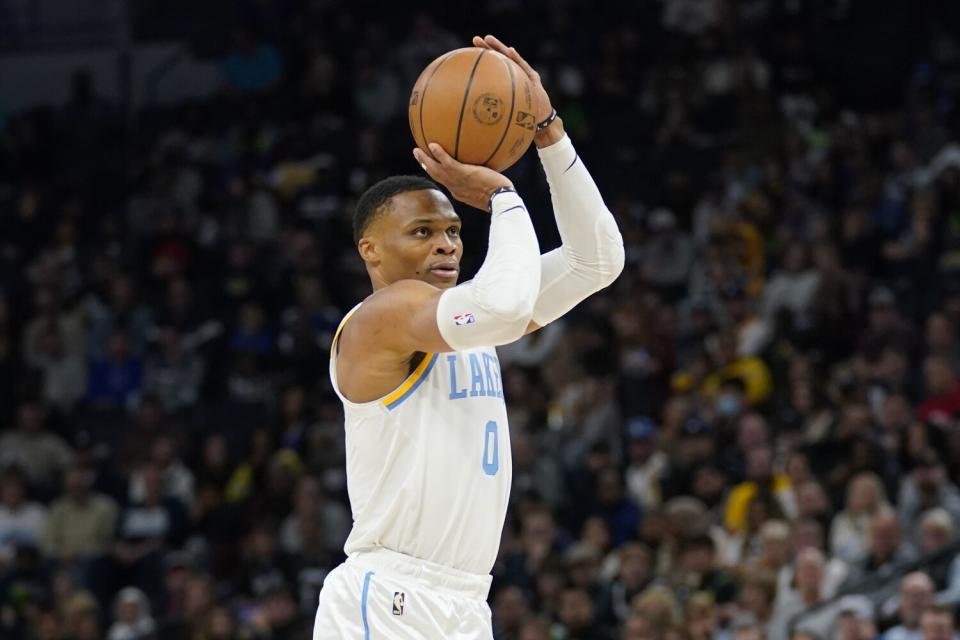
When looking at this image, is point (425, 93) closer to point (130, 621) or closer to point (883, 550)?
point (883, 550)

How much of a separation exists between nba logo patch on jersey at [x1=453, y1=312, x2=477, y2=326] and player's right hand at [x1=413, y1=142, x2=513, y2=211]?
0.42 meters

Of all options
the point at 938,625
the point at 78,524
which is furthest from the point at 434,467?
the point at 78,524

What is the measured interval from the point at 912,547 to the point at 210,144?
10.2 meters

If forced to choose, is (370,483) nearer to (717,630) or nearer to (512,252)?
(512,252)

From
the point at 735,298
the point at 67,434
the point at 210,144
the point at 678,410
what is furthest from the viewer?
the point at 210,144

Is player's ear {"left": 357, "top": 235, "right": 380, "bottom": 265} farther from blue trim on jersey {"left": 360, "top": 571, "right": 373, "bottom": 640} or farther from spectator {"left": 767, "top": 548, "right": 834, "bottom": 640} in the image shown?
spectator {"left": 767, "top": 548, "right": 834, "bottom": 640}

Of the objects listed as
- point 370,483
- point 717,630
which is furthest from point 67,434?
point 370,483

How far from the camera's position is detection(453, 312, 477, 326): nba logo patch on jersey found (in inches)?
182

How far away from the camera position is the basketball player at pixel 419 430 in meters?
4.87

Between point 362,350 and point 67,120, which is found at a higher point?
point 67,120

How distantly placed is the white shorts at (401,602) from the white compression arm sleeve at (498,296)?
738 millimetres

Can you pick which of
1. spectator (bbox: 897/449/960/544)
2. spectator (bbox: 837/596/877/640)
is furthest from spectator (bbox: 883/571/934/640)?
spectator (bbox: 897/449/960/544)

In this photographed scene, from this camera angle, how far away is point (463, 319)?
15.2ft

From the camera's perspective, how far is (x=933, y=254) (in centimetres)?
1288
